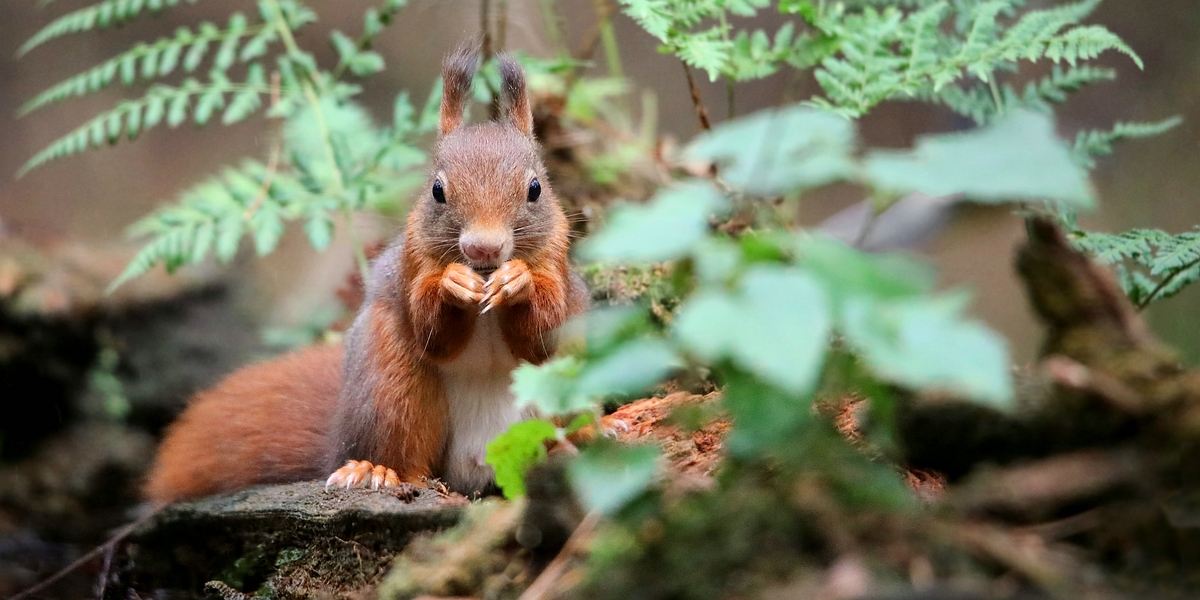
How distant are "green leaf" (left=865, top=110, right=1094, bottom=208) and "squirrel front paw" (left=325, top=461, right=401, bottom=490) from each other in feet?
5.77

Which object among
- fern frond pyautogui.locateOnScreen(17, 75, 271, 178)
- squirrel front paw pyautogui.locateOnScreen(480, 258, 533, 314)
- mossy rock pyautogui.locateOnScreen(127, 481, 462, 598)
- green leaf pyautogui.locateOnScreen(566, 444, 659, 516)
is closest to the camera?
green leaf pyautogui.locateOnScreen(566, 444, 659, 516)

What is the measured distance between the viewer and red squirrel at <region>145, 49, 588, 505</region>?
250 centimetres

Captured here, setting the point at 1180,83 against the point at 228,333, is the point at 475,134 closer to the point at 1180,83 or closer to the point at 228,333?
the point at 1180,83

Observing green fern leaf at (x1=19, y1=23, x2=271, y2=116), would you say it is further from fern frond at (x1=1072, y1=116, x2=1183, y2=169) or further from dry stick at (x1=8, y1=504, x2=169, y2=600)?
fern frond at (x1=1072, y1=116, x2=1183, y2=169)

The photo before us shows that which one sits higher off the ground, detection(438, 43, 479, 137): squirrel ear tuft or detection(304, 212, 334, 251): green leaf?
detection(438, 43, 479, 137): squirrel ear tuft

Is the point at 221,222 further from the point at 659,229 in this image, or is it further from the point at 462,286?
the point at 659,229

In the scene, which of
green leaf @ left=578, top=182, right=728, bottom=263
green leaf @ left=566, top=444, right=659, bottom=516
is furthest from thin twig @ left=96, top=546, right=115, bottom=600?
green leaf @ left=578, top=182, right=728, bottom=263

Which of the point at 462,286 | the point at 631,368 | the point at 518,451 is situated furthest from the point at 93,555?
the point at 631,368

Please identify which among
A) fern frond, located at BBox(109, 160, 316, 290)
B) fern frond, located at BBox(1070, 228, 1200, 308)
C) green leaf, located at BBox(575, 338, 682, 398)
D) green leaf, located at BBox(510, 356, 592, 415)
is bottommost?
fern frond, located at BBox(1070, 228, 1200, 308)

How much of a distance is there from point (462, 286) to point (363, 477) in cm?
59

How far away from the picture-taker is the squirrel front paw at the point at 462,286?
7.80 ft

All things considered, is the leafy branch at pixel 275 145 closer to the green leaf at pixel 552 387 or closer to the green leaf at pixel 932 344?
the green leaf at pixel 552 387

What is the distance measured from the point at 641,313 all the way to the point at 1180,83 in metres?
2.72

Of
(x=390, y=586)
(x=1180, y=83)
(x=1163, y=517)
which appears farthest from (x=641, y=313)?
(x=1180, y=83)
